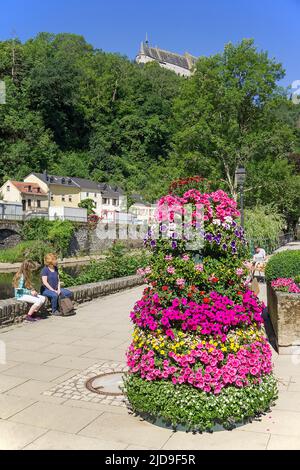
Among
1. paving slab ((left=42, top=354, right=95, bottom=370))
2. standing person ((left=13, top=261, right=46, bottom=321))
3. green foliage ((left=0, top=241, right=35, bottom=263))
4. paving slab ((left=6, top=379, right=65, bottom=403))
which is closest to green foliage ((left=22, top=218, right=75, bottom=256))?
green foliage ((left=0, top=241, right=35, bottom=263))

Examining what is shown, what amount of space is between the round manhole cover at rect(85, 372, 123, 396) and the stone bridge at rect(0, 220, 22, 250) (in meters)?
40.9

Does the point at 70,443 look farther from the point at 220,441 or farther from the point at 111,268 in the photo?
the point at 111,268

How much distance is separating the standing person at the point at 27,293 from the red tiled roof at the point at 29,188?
53.5m

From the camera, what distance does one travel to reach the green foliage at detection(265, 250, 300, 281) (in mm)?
9930

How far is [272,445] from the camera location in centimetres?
446

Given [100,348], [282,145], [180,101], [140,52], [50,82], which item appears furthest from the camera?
[140,52]

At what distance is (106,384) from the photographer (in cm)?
641

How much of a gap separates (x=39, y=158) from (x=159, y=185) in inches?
1490

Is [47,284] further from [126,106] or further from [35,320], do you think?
[126,106]

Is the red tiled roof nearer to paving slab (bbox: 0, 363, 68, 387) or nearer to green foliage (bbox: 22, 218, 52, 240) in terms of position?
green foliage (bbox: 22, 218, 52, 240)

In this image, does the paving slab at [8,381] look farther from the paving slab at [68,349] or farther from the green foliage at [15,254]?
the green foliage at [15,254]

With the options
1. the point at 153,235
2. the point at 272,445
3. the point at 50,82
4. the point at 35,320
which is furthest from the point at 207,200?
the point at 50,82

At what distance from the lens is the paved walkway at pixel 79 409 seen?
4.57m

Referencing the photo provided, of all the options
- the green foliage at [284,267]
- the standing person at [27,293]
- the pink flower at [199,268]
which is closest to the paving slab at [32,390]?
the pink flower at [199,268]
